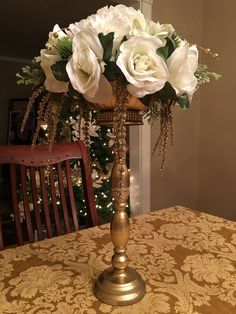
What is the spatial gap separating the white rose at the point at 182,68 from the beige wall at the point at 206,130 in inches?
61.3

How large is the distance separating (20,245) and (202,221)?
2.32 ft

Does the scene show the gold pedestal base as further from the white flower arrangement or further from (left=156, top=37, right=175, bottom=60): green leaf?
(left=156, top=37, right=175, bottom=60): green leaf

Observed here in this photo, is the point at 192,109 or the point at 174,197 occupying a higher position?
the point at 192,109

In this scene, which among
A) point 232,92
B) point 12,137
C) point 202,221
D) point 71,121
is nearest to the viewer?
point 202,221

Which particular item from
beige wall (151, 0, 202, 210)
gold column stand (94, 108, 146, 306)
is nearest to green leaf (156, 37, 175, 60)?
gold column stand (94, 108, 146, 306)

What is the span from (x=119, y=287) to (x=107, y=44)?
53cm

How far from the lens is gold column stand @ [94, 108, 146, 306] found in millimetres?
686

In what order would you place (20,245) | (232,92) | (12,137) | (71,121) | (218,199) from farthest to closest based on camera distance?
(12,137)
(218,199)
(232,92)
(71,121)
(20,245)

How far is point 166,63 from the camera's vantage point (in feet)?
1.93

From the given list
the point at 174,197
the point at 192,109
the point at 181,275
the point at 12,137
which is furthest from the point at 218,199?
the point at 12,137

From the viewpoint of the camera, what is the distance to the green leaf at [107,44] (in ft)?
1.84

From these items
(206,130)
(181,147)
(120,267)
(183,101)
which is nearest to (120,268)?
(120,267)

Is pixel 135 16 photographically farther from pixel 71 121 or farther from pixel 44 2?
pixel 44 2

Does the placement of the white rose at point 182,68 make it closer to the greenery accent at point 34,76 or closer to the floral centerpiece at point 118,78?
the floral centerpiece at point 118,78
